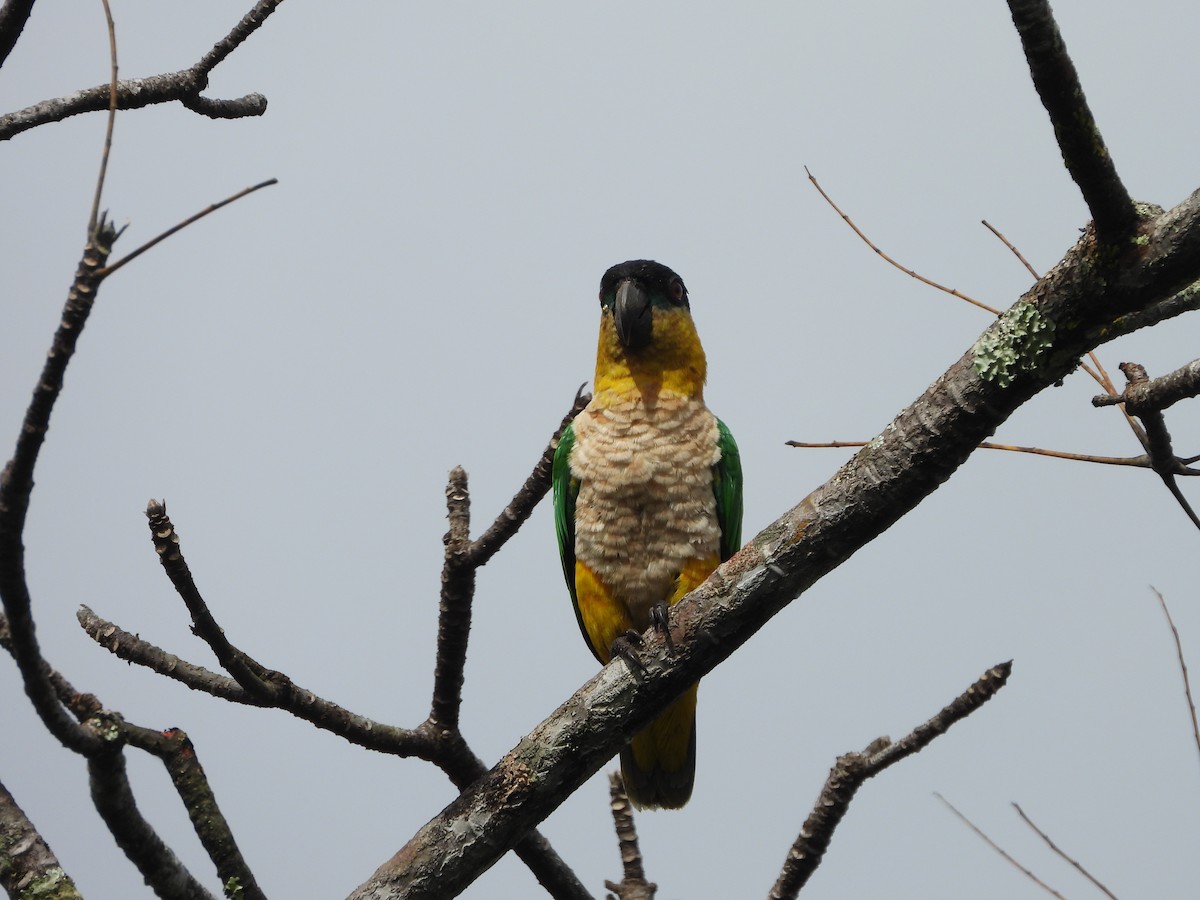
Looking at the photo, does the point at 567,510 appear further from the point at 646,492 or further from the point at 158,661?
the point at 158,661

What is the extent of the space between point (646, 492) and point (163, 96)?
2873 millimetres

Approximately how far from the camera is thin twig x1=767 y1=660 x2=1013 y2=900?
4449mm

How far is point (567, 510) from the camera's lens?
6129 millimetres

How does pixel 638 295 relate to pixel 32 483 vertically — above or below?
above

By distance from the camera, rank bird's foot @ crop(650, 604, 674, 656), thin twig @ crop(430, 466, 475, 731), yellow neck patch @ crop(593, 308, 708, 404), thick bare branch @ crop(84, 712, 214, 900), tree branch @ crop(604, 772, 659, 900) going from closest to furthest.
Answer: thick bare branch @ crop(84, 712, 214, 900), bird's foot @ crop(650, 604, 674, 656), thin twig @ crop(430, 466, 475, 731), tree branch @ crop(604, 772, 659, 900), yellow neck patch @ crop(593, 308, 708, 404)

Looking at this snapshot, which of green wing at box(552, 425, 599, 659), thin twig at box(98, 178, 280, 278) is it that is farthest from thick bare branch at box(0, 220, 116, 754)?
green wing at box(552, 425, 599, 659)

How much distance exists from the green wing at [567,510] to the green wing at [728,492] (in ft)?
2.50

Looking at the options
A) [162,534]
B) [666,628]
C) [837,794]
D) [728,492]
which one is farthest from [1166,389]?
[162,534]

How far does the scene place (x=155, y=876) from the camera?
10.4ft

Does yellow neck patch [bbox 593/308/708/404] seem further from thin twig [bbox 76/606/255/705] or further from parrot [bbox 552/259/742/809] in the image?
thin twig [bbox 76/606/255/705]

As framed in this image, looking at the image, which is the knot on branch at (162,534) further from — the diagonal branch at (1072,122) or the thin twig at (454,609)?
the diagonal branch at (1072,122)

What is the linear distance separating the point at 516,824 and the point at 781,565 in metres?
1.34

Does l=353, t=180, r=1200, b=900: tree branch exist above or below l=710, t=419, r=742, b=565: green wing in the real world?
below

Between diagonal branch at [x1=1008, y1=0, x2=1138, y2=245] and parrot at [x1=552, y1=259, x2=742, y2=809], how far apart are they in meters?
2.87
